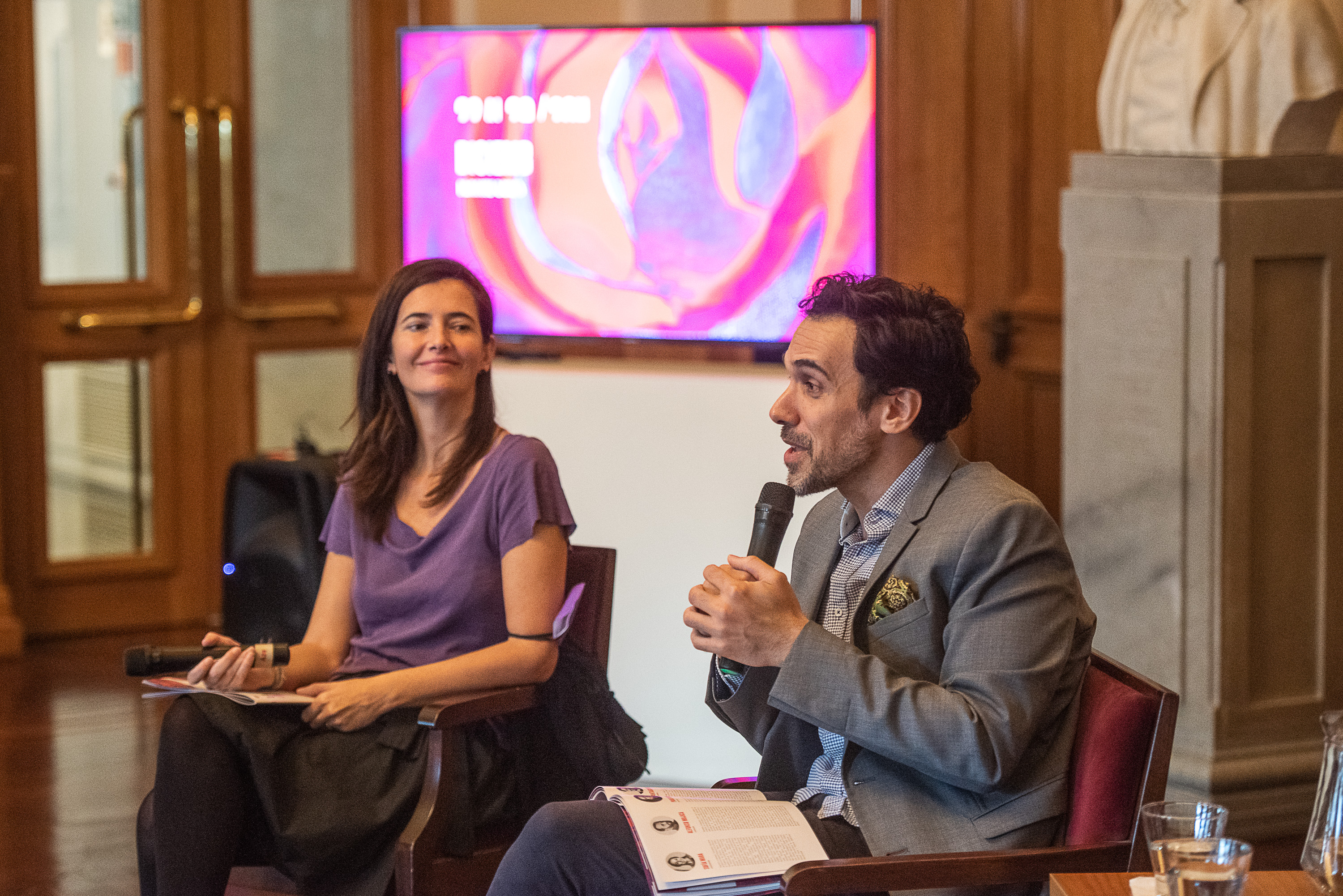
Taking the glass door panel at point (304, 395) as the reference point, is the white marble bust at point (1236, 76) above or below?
above

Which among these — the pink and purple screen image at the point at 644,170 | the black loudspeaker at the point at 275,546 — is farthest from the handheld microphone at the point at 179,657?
the black loudspeaker at the point at 275,546

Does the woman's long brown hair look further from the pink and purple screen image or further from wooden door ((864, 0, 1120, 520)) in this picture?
wooden door ((864, 0, 1120, 520))

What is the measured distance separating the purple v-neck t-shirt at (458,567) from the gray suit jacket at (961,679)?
0.74m

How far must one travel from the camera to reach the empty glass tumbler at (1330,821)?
1.40 metres

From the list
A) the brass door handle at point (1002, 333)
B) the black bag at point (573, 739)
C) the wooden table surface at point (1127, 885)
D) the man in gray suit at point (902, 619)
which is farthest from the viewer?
the brass door handle at point (1002, 333)

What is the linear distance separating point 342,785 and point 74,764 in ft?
6.36

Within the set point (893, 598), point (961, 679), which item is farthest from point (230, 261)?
point (961, 679)

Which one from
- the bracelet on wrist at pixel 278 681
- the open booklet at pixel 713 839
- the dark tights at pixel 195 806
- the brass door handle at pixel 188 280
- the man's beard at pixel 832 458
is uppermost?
the brass door handle at pixel 188 280

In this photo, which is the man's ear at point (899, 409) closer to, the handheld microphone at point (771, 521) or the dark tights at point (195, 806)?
the handheld microphone at point (771, 521)

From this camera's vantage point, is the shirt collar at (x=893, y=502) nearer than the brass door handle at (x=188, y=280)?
Yes

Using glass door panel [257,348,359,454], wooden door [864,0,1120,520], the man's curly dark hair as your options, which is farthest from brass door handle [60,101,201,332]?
the man's curly dark hair

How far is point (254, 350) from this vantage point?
17.6 ft

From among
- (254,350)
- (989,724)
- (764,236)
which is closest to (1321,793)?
(989,724)

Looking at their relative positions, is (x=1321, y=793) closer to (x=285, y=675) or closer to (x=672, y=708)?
(x=285, y=675)
